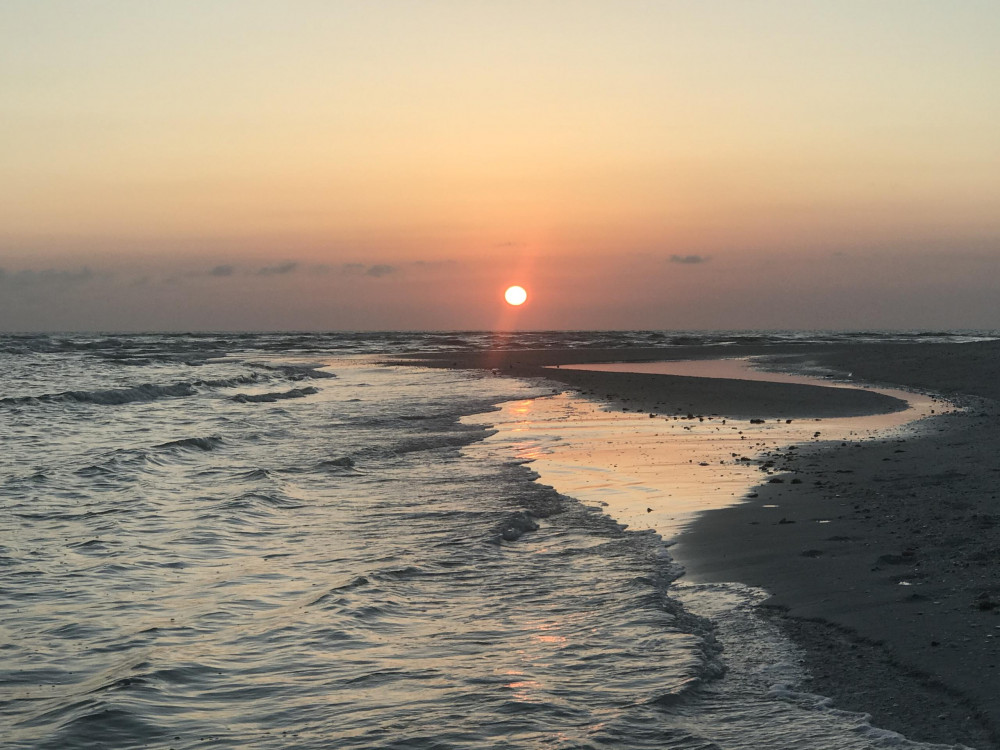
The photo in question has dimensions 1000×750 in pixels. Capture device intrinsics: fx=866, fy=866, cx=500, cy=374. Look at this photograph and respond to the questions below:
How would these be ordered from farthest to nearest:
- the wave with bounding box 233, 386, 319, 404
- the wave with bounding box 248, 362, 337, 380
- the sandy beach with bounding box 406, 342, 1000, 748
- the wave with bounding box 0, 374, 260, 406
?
1. the wave with bounding box 248, 362, 337, 380
2. the wave with bounding box 233, 386, 319, 404
3. the wave with bounding box 0, 374, 260, 406
4. the sandy beach with bounding box 406, 342, 1000, 748

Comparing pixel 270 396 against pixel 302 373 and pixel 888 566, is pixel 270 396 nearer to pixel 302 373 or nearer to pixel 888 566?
pixel 302 373

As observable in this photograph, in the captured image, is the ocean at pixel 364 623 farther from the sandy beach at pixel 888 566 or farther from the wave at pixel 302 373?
the wave at pixel 302 373

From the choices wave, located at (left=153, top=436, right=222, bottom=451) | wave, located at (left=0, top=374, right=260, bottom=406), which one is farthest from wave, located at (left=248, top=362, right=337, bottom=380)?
wave, located at (left=153, top=436, right=222, bottom=451)

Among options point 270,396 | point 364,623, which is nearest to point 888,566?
point 364,623

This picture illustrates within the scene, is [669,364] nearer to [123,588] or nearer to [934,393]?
[934,393]

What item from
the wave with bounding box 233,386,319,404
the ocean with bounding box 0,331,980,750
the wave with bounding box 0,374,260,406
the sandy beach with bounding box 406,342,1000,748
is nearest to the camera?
the ocean with bounding box 0,331,980,750

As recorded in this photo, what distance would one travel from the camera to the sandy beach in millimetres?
5773

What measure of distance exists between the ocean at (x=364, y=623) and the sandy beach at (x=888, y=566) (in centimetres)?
35

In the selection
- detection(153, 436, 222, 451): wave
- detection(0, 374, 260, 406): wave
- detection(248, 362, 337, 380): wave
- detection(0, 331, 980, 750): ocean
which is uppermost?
detection(248, 362, 337, 380): wave

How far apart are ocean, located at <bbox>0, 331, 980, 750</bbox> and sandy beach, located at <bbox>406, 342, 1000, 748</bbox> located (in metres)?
0.35

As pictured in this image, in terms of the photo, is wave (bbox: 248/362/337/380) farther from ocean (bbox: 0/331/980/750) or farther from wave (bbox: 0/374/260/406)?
ocean (bbox: 0/331/980/750)

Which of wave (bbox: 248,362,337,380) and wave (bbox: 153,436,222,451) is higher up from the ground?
wave (bbox: 248,362,337,380)

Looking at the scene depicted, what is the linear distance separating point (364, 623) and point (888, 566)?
5127 millimetres

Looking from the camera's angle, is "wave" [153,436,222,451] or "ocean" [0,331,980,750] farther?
"wave" [153,436,222,451]
